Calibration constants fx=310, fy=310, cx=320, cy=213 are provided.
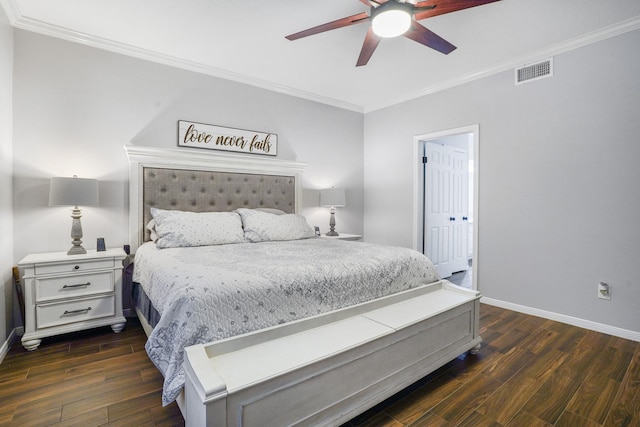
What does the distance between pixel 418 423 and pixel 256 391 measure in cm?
89

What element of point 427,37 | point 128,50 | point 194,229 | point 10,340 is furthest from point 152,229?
point 427,37

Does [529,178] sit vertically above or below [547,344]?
above

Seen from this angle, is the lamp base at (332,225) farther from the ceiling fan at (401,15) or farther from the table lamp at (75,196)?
the table lamp at (75,196)

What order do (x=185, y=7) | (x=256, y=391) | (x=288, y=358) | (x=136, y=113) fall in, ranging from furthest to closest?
(x=136, y=113)
(x=185, y=7)
(x=288, y=358)
(x=256, y=391)

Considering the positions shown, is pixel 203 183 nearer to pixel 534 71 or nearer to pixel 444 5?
pixel 444 5

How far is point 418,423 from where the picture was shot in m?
1.54

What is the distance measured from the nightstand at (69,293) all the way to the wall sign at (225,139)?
1.36m

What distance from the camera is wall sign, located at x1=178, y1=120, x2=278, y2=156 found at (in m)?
3.27

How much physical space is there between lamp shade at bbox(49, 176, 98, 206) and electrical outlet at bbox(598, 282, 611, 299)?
426 centimetres

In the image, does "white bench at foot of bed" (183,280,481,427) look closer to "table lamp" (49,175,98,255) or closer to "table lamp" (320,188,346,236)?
"table lamp" (49,175,98,255)

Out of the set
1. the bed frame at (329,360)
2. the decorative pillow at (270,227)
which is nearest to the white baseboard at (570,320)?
the bed frame at (329,360)

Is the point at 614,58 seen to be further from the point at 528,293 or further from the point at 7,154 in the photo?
the point at 7,154

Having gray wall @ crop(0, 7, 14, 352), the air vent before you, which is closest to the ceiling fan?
the air vent

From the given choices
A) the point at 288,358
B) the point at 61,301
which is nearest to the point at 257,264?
the point at 288,358
